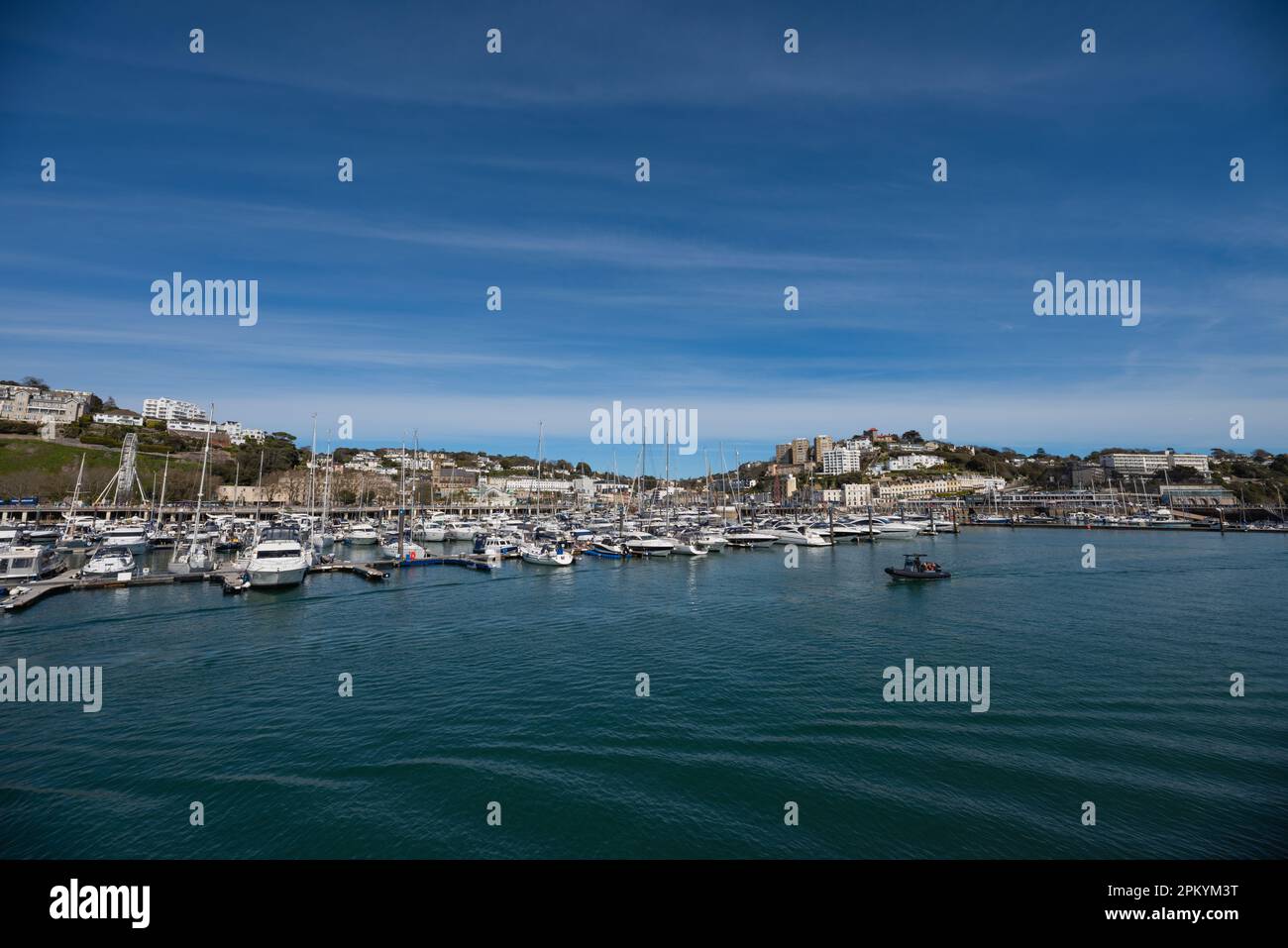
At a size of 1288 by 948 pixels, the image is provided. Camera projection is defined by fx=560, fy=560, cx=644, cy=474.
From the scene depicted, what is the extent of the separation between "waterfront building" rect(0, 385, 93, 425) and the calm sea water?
5503 inches

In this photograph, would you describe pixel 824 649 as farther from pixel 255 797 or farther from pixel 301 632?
pixel 301 632

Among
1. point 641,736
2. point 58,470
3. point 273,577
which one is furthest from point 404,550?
point 58,470

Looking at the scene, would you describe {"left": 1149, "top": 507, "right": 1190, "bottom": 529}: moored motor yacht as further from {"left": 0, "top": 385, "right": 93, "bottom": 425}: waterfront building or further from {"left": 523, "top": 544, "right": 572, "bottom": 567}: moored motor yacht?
{"left": 0, "top": 385, "right": 93, "bottom": 425}: waterfront building

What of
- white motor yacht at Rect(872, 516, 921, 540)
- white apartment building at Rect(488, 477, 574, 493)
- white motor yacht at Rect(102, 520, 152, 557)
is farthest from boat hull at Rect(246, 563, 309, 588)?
white apartment building at Rect(488, 477, 574, 493)

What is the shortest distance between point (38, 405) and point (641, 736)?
18140 cm

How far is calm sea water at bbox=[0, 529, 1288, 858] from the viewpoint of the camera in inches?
433

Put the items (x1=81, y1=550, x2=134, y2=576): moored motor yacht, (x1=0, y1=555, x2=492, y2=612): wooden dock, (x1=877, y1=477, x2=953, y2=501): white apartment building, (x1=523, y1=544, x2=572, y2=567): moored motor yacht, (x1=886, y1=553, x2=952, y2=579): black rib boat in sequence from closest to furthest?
(x1=0, y1=555, x2=492, y2=612): wooden dock, (x1=81, y1=550, x2=134, y2=576): moored motor yacht, (x1=886, y1=553, x2=952, y2=579): black rib boat, (x1=523, y1=544, x2=572, y2=567): moored motor yacht, (x1=877, y1=477, x2=953, y2=501): white apartment building

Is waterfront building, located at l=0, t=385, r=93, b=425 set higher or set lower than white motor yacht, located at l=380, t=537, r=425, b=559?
higher

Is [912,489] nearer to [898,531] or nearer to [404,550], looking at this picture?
[898,531]

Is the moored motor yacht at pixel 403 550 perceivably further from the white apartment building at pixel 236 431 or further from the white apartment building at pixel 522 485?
the white apartment building at pixel 236 431
